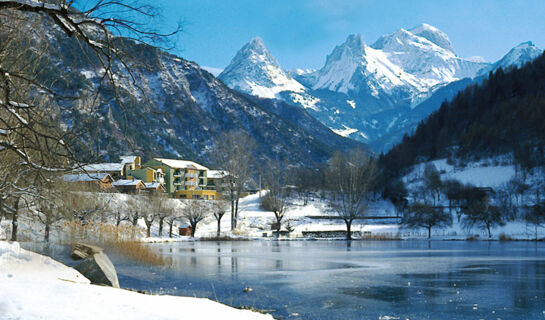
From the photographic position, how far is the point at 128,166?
10969 cm

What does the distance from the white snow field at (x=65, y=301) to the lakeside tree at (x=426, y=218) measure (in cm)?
7259

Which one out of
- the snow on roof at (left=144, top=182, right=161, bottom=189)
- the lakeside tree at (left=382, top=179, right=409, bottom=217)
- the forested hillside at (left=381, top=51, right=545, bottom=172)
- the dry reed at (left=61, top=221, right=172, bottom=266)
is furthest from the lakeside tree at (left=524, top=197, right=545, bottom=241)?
the snow on roof at (left=144, top=182, right=161, bottom=189)

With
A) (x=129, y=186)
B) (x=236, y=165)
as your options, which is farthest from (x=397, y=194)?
(x=129, y=186)

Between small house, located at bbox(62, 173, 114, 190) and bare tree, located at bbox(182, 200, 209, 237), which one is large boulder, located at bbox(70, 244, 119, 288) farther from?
bare tree, located at bbox(182, 200, 209, 237)

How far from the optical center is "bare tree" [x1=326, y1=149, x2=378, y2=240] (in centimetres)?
7856

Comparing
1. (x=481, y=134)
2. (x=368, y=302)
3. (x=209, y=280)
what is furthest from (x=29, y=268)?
(x=481, y=134)

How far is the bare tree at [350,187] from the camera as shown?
78.6m

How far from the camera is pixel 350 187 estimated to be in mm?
89562

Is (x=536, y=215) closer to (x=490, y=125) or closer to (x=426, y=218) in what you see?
(x=426, y=218)

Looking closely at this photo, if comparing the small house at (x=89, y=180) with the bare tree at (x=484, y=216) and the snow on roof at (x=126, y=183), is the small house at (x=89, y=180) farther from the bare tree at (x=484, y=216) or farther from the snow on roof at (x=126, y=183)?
the bare tree at (x=484, y=216)

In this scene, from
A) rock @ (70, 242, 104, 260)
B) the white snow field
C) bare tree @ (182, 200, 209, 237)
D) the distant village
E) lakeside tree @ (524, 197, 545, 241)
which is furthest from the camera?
the distant village

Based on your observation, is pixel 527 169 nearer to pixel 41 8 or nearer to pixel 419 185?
pixel 419 185

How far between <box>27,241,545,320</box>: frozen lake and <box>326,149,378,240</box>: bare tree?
4286cm

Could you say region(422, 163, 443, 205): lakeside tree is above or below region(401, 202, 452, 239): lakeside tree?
above
